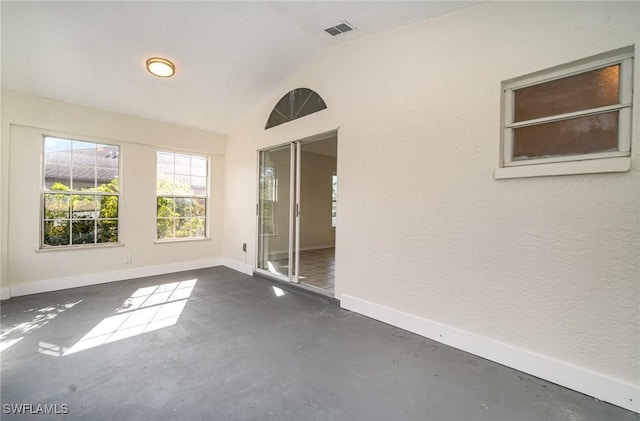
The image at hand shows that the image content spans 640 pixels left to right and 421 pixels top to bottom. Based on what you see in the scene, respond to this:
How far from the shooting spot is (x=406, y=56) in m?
2.70

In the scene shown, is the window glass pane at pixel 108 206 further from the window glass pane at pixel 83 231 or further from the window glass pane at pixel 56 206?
the window glass pane at pixel 56 206

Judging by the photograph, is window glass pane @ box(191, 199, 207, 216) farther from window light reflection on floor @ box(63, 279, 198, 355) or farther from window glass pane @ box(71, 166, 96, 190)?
window light reflection on floor @ box(63, 279, 198, 355)

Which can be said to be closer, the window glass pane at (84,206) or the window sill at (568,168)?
the window sill at (568,168)

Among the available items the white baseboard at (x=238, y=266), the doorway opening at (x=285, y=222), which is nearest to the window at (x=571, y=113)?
the doorway opening at (x=285, y=222)

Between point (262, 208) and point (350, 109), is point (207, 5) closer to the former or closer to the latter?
point (350, 109)

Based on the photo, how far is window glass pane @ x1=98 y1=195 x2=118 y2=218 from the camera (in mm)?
4141

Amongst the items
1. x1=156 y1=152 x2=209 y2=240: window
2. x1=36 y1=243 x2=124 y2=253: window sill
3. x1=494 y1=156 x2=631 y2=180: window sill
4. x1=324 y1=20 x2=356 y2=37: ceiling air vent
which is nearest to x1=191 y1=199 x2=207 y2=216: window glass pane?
x1=156 y1=152 x2=209 y2=240: window

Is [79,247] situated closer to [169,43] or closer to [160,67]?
[160,67]

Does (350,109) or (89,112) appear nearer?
(350,109)

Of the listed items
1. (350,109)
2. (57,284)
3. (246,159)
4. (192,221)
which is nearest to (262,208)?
(246,159)

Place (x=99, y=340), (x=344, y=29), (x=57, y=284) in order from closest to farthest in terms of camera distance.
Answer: (x=99, y=340) < (x=344, y=29) < (x=57, y=284)

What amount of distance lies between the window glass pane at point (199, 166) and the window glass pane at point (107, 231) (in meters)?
1.56

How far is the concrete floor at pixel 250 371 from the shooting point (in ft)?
5.29

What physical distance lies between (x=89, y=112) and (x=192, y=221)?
228 centimetres
